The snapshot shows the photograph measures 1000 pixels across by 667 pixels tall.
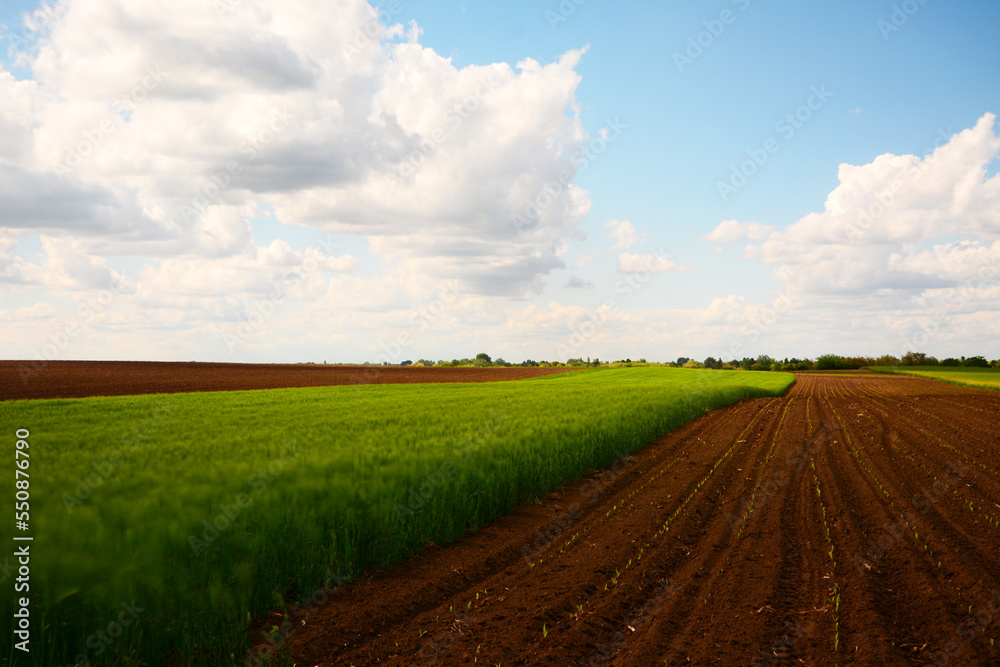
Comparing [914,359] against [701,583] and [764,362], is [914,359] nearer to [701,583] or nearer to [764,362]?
[764,362]

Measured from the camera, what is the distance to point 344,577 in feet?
23.2

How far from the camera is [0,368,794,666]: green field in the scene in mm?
5043

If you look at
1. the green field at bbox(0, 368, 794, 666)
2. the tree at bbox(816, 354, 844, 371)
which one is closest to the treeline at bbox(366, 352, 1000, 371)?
the tree at bbox(816, 354, 844, 371)

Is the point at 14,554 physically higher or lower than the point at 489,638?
higher

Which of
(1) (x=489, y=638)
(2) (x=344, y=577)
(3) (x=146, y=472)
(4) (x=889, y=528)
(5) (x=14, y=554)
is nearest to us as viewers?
(5) (x=14, y=554)

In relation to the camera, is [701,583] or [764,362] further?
[764,362]

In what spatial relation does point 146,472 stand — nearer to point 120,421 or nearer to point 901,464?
point 120,421

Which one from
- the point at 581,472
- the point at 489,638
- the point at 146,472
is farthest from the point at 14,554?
the point at 581,472

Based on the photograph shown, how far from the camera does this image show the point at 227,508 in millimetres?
6719

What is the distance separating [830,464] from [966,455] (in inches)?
199

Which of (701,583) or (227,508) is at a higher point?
(227,508)

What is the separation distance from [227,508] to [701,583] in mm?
5993

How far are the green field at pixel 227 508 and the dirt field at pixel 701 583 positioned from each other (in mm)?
514

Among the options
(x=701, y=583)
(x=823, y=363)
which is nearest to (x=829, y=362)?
(x=823, y=363)
